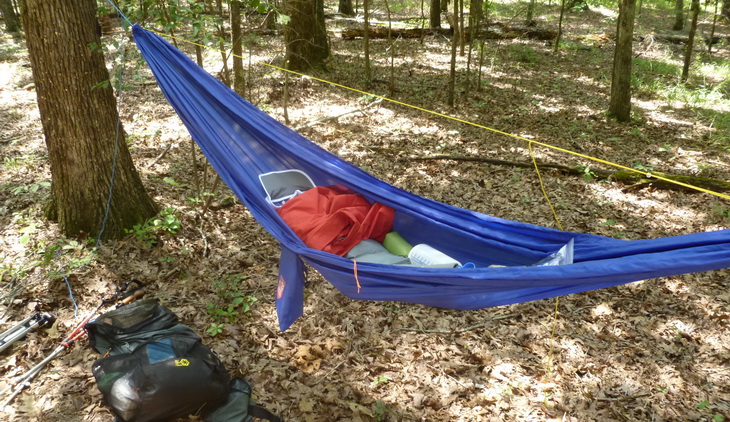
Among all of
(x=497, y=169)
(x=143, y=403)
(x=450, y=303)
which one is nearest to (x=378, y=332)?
(x=450, y=303)

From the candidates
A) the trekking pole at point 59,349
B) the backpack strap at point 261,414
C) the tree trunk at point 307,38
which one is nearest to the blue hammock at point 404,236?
the backpack strap at point 261,414

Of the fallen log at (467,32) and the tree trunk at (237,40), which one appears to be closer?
the tree trunk at (237,40)

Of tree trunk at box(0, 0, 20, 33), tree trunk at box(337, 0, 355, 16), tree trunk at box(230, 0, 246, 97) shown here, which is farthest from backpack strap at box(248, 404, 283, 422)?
tree trunk at box(337, 0, 355, 16)

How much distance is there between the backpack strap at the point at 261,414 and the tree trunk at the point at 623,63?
4894mm

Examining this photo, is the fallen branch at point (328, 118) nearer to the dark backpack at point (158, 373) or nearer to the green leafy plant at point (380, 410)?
the dark backpack at point (158, 373)

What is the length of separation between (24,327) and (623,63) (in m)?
5.56

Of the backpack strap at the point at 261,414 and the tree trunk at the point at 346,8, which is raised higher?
the tree trunk at the point at 346,8

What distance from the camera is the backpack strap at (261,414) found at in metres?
1.79

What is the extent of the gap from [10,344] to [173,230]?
0.98 m

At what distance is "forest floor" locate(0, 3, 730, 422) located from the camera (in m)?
1.97

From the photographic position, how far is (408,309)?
8.34 ft

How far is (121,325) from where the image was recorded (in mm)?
1938

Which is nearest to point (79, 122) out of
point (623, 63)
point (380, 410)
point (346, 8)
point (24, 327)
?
point (24, 327)

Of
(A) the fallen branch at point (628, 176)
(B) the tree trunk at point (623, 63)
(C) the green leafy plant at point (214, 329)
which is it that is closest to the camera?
(C) the green leafy plant at point (214, 329)
